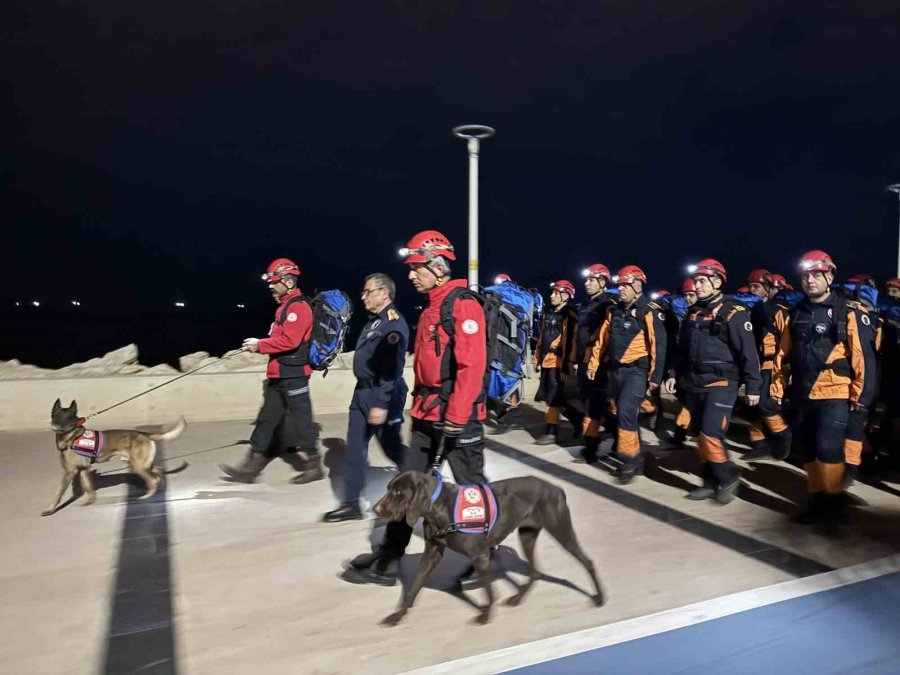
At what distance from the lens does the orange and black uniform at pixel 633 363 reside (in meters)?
6.40

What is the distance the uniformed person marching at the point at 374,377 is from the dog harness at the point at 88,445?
220 cm

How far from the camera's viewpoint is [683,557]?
14.7ft

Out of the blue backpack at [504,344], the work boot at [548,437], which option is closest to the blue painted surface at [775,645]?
the blue backpack at [504,344]

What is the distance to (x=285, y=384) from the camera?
245 inches

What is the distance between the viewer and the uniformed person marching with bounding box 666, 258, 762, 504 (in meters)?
5.66

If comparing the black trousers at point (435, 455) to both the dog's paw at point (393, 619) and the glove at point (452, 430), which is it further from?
the dog's paw at point (393, 619)

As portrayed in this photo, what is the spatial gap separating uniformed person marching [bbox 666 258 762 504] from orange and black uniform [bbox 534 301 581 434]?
248 centimetres

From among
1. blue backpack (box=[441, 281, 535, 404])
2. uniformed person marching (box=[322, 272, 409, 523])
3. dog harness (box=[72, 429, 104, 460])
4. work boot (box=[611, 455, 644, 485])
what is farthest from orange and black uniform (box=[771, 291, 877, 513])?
dog harness (box=[72, 429, 104, 460])

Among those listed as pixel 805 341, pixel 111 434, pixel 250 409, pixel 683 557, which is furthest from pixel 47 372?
pixel 805 341

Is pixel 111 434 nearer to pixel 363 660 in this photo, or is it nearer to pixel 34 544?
pixel 34 544

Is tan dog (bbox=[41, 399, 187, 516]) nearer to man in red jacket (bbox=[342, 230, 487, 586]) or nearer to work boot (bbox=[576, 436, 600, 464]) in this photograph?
man in red jacket (bbox=[342, 230, 487, 586])

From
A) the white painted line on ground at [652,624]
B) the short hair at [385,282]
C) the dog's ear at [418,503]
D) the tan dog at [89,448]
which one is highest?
the short hair at [385,282]

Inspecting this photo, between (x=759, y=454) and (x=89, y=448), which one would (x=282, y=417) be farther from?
(x=759, y=454)

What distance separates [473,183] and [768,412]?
559 cm
